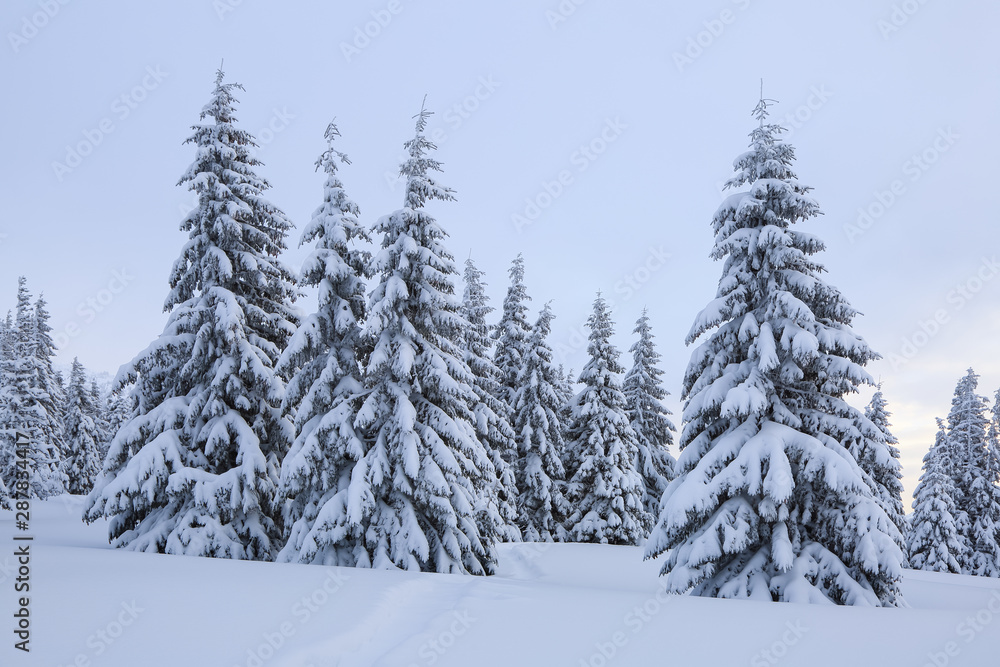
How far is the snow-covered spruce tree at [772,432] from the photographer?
11477mm

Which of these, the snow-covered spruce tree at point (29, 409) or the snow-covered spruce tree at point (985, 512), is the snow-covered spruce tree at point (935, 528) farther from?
the snow-covered spruce tree at point (29, 409)

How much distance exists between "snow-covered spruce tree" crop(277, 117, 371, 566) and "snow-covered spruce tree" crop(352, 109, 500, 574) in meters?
0.64

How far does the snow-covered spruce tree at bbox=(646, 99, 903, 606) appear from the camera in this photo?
1148cm

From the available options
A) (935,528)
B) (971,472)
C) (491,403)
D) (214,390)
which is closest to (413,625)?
(214,390)

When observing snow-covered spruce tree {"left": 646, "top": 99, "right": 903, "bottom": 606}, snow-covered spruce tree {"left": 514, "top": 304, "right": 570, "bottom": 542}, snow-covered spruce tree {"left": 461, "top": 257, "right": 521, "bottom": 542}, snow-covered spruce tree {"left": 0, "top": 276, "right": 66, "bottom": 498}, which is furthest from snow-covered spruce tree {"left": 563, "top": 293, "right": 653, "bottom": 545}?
snow-covered spruce tree {"left": 0, "top": 276, "right": 66, "bottom": 498}

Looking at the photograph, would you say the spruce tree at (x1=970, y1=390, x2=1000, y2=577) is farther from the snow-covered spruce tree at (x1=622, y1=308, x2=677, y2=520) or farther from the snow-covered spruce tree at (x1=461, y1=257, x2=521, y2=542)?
the snow-covered spruce tree at (x1=461, y1=257, x2=521, y2=542)

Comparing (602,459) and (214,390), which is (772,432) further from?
(602,459)

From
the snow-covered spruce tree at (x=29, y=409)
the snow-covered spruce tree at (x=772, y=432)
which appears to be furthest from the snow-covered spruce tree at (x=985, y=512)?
the snow-covered spruce tree at (x=29, y=409)

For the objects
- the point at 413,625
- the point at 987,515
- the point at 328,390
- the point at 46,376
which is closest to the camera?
the point at 413,625

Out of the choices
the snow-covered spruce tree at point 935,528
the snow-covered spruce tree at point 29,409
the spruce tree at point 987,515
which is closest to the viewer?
the snow-covered spruce tree at point 935,528

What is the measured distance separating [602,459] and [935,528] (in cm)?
2064

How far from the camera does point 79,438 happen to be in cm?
5009

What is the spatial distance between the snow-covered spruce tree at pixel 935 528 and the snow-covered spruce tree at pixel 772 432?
2834cm

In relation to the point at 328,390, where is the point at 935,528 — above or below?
below
